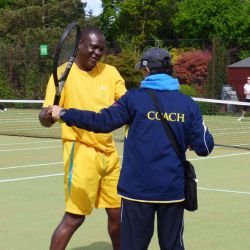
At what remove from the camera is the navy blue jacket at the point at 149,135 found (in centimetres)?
412

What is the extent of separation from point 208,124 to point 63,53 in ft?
52.7

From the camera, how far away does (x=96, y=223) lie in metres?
6.96

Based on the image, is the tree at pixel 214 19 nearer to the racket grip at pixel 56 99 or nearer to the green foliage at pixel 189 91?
the green foliage at pixel 189 91

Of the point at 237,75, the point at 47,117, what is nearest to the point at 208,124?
the point at 237,75

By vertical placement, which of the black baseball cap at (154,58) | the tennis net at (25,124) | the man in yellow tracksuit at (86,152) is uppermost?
the black baseball cap at (154,58)

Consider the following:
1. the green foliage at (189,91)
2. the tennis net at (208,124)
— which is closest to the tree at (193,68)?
the green foliage at (189,91)

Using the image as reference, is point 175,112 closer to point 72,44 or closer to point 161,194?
point 161,194

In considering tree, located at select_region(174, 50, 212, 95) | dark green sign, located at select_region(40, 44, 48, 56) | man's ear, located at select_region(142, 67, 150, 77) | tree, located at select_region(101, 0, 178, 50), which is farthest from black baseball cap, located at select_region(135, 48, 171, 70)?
tree, located at select_region(101, 0, 178, 50)

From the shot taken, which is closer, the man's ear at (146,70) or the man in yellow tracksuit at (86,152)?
the man's ear at (146,70)

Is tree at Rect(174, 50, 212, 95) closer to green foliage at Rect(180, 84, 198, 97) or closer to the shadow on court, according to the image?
green foliage at Rect(180, 84, 198, 97)

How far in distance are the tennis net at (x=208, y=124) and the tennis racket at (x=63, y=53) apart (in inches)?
359

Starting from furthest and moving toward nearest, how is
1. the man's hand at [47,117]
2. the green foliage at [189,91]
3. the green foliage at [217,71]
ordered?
the green foliage at [189,91] < the green foliage at [217,71] < the man's hand at [47,117]

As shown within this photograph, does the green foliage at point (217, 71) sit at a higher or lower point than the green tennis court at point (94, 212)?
higher

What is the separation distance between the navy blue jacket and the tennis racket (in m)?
0.62
